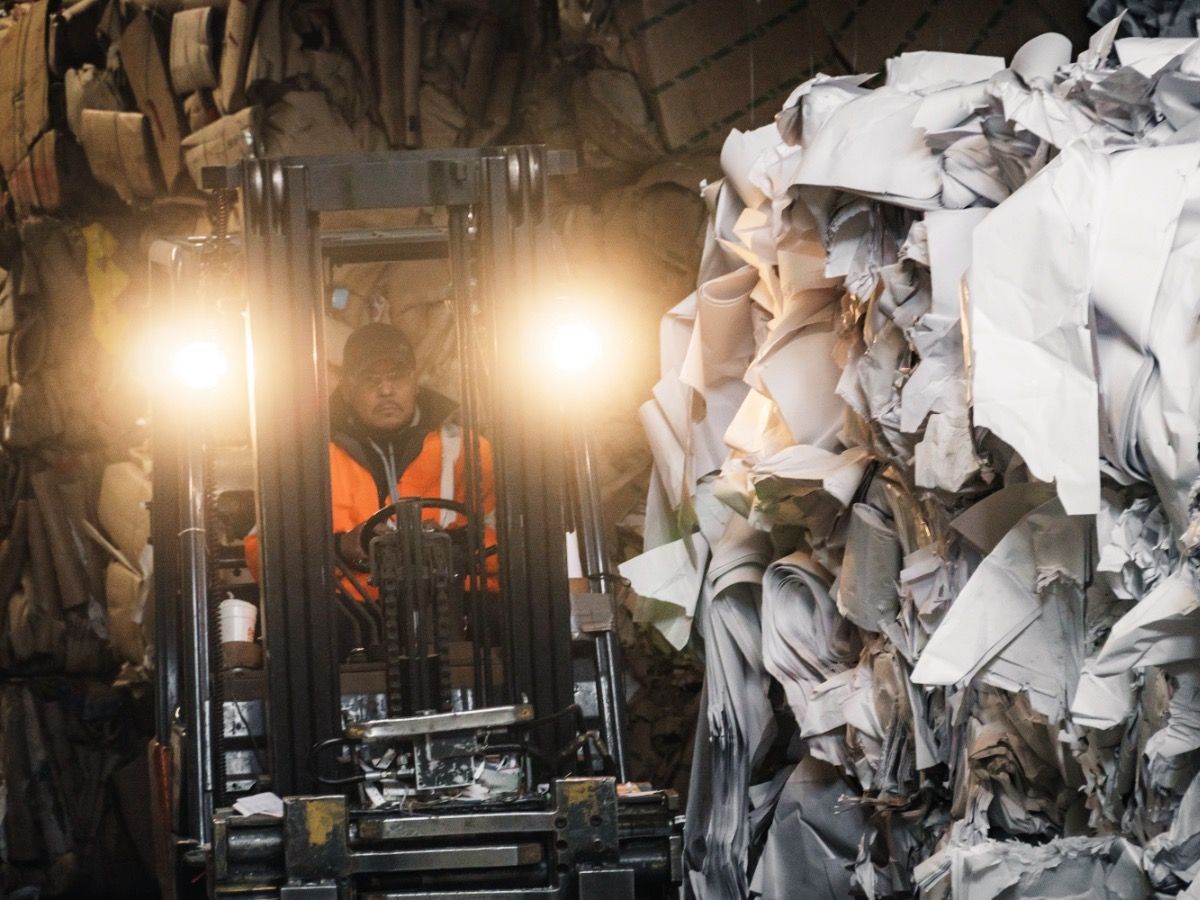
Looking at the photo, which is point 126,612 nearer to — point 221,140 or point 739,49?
point 221,140

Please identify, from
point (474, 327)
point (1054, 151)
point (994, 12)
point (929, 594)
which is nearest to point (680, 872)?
point (929, 594)

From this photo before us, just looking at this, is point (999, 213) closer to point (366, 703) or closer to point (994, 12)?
point (366, 703)

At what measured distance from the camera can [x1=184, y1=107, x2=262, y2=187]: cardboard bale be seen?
26.3 ft

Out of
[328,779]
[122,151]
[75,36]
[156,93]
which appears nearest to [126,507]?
[122,151]

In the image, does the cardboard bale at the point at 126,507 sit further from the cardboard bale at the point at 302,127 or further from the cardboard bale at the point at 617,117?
the cardboard bale at the point at 617,117

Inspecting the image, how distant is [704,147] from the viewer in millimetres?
7457

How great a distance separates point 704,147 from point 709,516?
2.52 meters

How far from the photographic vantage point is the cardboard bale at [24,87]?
29.3 feet

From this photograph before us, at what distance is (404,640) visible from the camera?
4.17 m

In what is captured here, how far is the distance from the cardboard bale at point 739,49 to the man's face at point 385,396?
211 centimetres

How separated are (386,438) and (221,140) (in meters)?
2.86

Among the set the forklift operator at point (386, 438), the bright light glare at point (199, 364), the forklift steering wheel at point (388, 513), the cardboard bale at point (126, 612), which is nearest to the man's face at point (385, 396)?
the forklift operator at point (386, 438)

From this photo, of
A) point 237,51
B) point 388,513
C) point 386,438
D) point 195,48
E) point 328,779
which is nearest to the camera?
point 328,779

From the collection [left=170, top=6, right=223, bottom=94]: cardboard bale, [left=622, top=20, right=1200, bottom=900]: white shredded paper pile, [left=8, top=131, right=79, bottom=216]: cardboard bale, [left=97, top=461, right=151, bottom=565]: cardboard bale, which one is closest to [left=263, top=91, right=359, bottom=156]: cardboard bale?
[left=170, top=6, right=223, bottom=94]: cardboard bale
